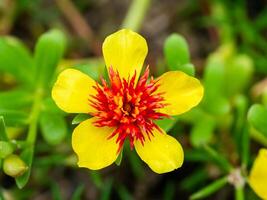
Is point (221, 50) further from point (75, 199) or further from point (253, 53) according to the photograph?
point (75, 199)

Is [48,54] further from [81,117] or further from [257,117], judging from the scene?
[257,117]

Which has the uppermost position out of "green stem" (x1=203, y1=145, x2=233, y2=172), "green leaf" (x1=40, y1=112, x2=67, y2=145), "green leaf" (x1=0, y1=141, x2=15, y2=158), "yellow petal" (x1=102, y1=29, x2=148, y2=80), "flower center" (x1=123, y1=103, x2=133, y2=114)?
"yellow petal" (x1=102, y1=29, x2=148, y2=80)

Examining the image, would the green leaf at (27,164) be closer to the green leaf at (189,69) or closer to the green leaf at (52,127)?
the green leaf at (52,127)

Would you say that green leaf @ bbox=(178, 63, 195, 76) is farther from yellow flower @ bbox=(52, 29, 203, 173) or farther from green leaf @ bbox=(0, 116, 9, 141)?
green leaf @ bbox=(0, 116, 9, 141)

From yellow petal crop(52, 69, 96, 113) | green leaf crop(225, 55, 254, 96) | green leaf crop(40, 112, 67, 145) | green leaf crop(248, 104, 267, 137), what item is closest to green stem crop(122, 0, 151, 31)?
green leaf crop(225, 55, 254, 96)

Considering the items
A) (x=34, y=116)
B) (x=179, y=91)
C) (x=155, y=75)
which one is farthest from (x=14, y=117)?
(x=155, y=75)

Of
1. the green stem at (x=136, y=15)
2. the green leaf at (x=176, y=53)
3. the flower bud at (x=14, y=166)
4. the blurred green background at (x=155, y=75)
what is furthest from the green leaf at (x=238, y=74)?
the flower bud at (x=14, y=166)

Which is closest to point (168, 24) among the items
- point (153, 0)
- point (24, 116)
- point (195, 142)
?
point (153, 0)
